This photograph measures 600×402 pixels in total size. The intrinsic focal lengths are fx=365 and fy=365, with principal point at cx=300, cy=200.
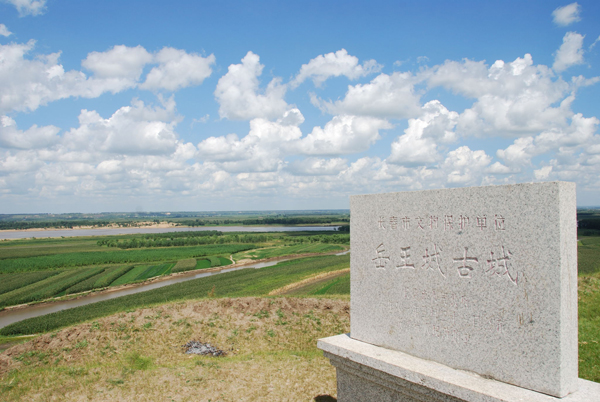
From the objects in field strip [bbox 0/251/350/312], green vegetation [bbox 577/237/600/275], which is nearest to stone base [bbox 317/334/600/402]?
green vegetation [bbox 577/237/600/275]

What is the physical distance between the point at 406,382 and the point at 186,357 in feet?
24.6

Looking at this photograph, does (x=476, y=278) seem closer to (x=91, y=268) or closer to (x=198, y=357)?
(x=198, y=357)

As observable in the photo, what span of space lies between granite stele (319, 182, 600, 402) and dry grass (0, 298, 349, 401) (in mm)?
2882

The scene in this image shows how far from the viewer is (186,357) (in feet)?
33.7

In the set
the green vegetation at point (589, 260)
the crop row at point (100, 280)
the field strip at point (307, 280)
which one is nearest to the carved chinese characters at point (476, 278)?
the field strip at point (307, 280)

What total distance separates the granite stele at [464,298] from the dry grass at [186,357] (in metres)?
2.88

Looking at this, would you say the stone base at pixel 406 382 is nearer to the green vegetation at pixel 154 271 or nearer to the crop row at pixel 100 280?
the crop row at pixel 100 280

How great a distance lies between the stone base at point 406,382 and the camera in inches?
157

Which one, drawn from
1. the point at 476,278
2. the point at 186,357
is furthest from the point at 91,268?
the point at 476,278

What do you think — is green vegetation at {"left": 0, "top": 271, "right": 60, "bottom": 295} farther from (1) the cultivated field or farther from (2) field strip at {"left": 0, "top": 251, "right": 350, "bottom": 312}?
(1) the cultivated field

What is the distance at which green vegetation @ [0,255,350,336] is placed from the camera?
2212cm

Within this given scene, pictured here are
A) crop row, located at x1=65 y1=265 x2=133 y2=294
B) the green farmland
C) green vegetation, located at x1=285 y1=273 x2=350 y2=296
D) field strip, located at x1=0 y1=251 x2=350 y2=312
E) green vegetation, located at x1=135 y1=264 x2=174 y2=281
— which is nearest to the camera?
green vegetation, located at x1=285 y1=273 x2=350 y2=296

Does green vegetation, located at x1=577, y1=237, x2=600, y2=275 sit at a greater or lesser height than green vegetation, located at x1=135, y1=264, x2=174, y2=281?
greater

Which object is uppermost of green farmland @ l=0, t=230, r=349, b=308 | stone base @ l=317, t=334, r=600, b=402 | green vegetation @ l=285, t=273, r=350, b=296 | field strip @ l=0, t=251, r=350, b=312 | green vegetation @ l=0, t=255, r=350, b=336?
stone base @ l=317, t=334, r=600, b=402
